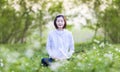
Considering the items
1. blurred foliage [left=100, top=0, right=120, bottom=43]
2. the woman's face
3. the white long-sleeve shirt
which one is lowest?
A: blurred foliage [left=100, top=0, right=120, bottom=43]

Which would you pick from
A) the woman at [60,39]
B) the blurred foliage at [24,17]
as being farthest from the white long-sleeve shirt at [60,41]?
the blurred foliage at [24,17]

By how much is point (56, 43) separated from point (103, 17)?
8474mm

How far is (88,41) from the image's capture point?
46.8 ft

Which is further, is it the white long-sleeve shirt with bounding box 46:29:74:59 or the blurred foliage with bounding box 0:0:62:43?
the blurred foliage with bounding box 0:0:62:43

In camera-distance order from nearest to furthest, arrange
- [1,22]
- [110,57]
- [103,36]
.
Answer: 1. [110,57]
2. [1,22]
3. [103,36]

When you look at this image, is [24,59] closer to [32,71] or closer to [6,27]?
[32,71]

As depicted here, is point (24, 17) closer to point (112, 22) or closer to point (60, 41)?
point (112, 22)

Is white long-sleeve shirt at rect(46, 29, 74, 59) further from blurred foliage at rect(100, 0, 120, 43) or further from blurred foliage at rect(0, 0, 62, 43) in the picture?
blurred foliage at rect(100, 0, 120, 43)

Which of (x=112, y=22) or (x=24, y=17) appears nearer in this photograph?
(x=24, y=17)

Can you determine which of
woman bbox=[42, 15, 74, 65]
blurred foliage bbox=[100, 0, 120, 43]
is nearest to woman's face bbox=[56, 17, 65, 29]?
woman bbox=[42, 15, 74, 65]

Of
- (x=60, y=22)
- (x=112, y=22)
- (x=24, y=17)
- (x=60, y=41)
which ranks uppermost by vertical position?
(x=60, y=22)

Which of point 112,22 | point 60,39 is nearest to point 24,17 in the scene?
point 112,22

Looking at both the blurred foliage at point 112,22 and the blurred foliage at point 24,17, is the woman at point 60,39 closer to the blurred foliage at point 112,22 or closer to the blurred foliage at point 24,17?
the blurred foliage at point 24,17

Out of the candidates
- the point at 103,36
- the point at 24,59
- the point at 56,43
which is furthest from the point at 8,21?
the point at 24,59
